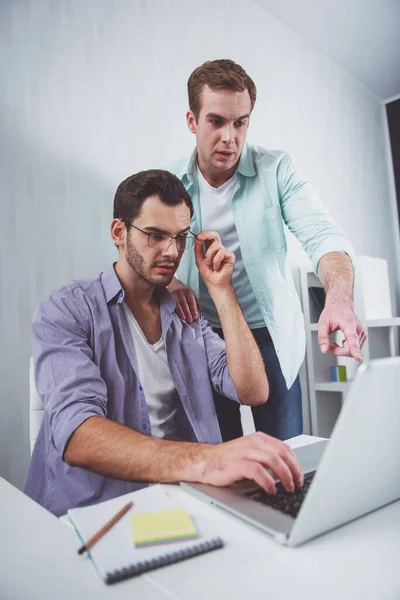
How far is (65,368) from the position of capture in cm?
93

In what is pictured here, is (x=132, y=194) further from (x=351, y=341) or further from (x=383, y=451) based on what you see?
(x=383, y=451)

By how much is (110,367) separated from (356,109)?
309 cm

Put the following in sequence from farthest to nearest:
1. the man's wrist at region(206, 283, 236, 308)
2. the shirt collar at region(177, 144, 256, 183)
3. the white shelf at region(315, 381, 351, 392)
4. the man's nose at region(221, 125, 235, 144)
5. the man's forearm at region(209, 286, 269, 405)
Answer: the white shelf at region(315, 381, 351, 392)
the shirt collar at region(177, 144, 256, 183)
the man's nose at region(221, 125, 235, 144)
the man's wrist at region(206, 283, 236, 308)
the man's forearm at region(209, 286, 269, 405)

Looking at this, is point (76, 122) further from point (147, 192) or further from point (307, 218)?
point (307, 218)

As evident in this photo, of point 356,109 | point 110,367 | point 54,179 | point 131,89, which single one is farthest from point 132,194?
point 356,109

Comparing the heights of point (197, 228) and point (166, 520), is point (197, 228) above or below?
above

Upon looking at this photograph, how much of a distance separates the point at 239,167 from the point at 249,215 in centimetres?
19

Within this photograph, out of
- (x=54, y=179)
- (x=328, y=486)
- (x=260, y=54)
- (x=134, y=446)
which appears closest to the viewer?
(x=328, y=486)

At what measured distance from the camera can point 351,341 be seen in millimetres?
1013

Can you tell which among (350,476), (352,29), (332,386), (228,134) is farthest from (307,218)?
(352,29)

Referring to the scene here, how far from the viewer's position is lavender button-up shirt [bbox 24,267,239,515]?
90 centimetres

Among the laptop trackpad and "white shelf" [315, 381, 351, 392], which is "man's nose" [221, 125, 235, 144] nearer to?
the laptop trackpad

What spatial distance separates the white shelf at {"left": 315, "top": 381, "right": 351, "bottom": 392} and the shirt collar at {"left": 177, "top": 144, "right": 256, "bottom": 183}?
4.16 feet

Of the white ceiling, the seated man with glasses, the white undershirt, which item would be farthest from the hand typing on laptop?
the white ceiling
